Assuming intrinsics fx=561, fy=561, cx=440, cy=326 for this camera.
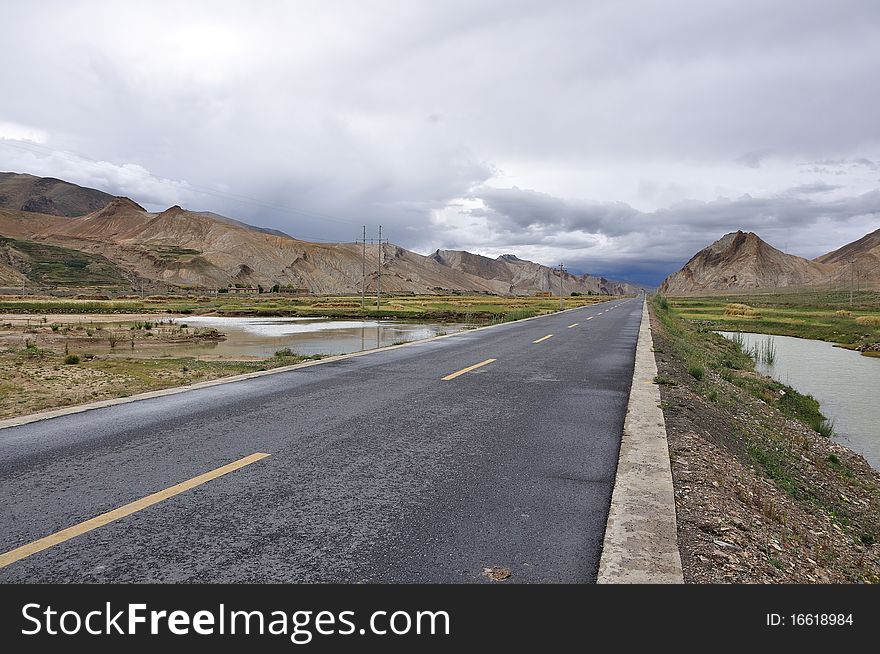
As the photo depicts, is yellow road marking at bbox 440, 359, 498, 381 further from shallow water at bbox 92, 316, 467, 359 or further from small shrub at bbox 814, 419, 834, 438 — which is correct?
shallow water at bbox 92, 316, 467, 359

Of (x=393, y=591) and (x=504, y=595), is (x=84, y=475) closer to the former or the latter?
(x=393, y=591)

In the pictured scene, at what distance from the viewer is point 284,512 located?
13.6 feet

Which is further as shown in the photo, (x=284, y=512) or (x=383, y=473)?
(x=383, y=473)

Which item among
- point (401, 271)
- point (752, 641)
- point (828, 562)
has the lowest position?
point (828, 562)

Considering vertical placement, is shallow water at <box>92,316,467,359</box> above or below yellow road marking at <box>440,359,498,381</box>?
below

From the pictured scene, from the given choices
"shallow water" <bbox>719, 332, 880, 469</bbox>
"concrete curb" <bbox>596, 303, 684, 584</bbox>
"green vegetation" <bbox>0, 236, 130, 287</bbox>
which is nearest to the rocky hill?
"green vegetation" <bbox>0, 236, 130, 287</bbox>

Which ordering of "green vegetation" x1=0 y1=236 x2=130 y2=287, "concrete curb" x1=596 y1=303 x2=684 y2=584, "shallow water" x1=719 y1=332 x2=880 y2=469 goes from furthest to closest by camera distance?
"green vegetation" x1=0 y1=236 x2=130 y2=287, "shallow water" x1=719 y1=332 x2=880 y2=469, "concrete curb" x1=596 y1=303 x2=684 y2=584

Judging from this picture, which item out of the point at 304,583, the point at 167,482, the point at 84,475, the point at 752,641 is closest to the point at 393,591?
the point at 304,583

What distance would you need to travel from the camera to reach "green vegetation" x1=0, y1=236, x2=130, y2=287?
121 meters

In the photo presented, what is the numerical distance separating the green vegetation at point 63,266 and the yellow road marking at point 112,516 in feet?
445

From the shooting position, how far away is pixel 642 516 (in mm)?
4188

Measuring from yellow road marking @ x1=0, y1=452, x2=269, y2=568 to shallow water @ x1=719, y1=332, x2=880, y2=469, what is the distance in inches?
497

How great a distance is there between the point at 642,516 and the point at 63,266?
153 metres

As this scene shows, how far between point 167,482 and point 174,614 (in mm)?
2063
